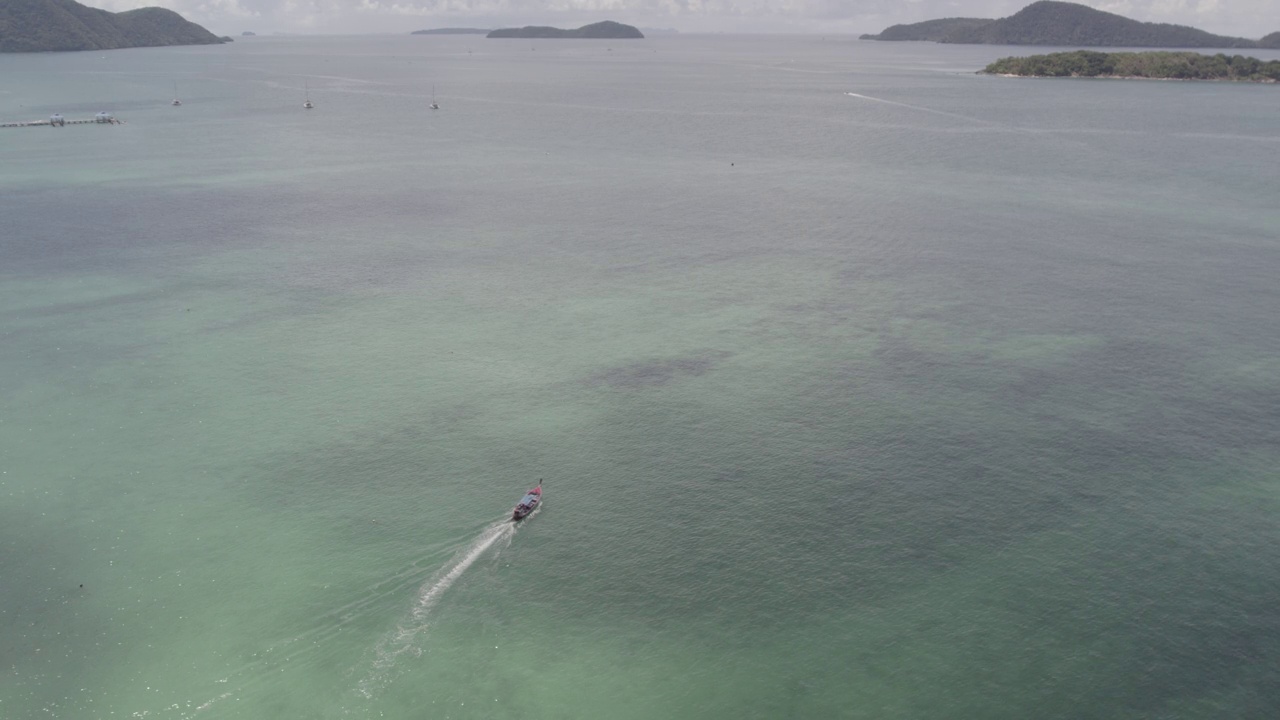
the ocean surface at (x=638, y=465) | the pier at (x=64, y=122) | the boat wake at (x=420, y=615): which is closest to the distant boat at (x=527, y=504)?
the boat wake at (x=420, y=615)

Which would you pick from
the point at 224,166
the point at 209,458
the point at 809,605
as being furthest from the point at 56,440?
the point at 224,166

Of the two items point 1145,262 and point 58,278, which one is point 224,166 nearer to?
point 58,278

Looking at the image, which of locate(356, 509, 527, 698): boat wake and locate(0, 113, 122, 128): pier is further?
locate(0, 113, 122, 128): pier

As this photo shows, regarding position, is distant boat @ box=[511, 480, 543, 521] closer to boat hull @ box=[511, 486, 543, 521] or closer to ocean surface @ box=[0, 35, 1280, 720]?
boat hull @ box=[511, 486, 543, 521]

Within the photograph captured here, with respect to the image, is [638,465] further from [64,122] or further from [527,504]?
[64,122]

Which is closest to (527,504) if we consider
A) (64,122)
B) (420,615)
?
(420,615)

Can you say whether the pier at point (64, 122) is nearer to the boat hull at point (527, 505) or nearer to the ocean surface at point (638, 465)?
the ocean surface at point (638, 465)

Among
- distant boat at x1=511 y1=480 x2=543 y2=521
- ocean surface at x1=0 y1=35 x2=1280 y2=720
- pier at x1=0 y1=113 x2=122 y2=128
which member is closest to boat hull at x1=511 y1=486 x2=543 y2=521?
distant boat at x1=511 y1=480 x2=543 y2=521

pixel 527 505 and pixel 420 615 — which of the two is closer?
pixel 420 615
